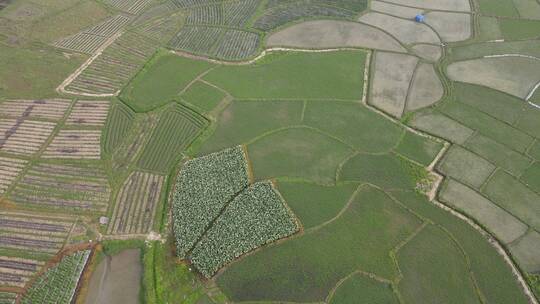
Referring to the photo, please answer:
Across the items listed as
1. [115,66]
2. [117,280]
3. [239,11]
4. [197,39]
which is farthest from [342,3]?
[117,280]

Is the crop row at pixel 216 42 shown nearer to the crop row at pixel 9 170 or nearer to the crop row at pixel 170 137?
the crop row at pixel 170 137

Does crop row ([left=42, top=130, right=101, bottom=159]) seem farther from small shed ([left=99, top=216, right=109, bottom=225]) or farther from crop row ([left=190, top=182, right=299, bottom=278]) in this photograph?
crop row ([left=190, top=182, right=299, bottom=278])

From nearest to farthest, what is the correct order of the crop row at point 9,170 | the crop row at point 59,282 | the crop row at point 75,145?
the crop row at point 59,282 → the crop row at point 9,170 → the crop row at point 75,145

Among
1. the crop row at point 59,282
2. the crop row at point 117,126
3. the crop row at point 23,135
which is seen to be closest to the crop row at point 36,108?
the crop row at point 23,135

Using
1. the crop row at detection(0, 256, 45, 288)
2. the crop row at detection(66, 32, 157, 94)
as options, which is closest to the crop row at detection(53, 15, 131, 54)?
the crop row at detection(66, 32, 157, 94)

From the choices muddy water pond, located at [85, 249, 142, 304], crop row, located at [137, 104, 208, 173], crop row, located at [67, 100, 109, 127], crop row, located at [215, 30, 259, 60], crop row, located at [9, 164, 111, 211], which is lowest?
muddy water pond, located at [85, 249, 142, 304]

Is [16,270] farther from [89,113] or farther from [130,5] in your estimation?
[130,5]
